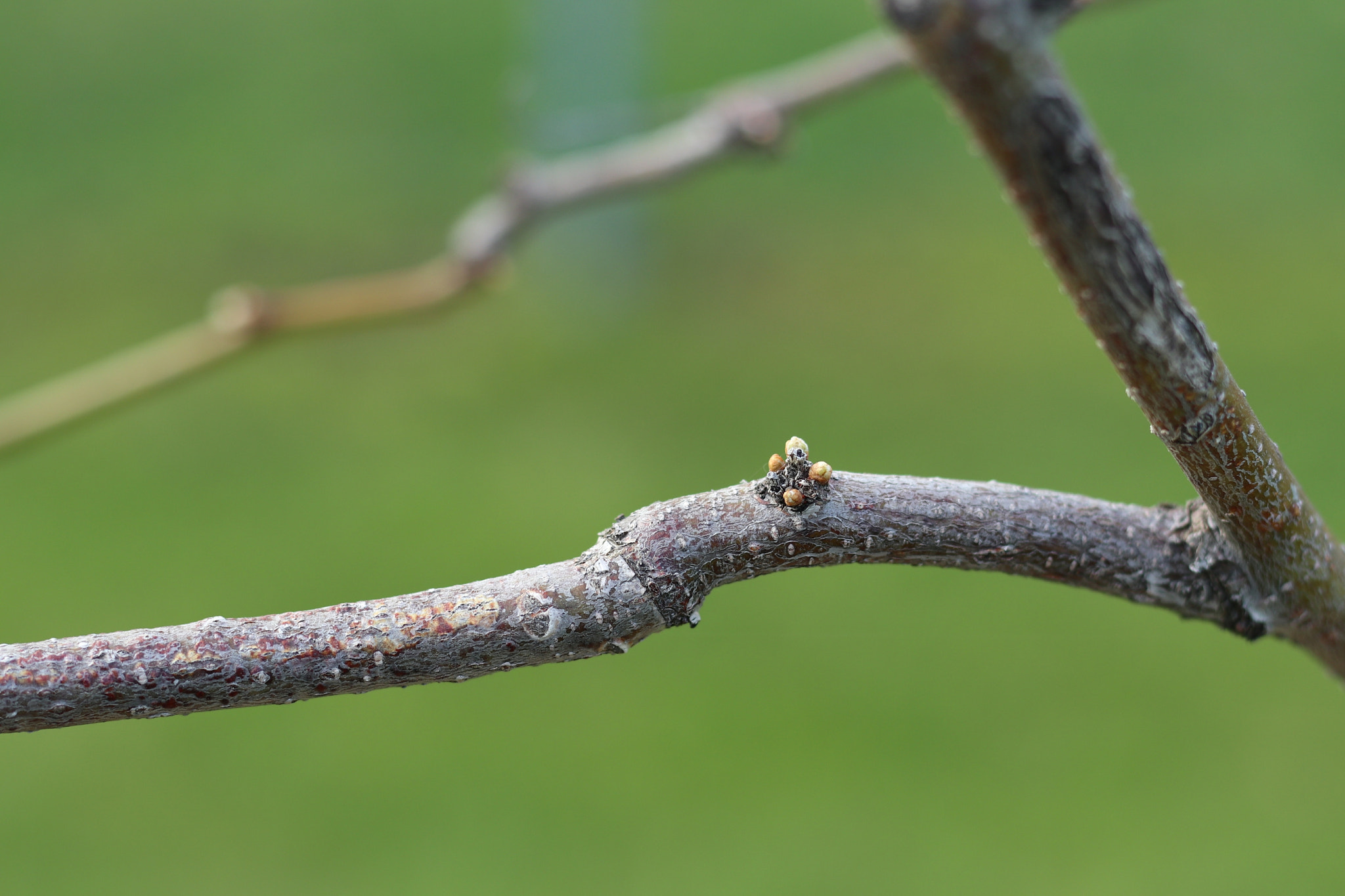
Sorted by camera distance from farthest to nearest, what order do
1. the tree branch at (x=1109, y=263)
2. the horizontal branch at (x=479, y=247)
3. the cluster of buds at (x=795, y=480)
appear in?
the horizontal branch at (x=479, y=247), the cluster of buds at (x=795, y=480), the tree branch at (x=1109, y=263)

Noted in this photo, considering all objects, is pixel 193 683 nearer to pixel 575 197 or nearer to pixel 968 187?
pixel 575 197

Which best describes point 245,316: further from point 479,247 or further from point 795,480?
point 795,480

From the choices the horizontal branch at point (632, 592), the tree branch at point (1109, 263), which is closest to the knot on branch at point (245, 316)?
the horizontal branch at point (632, 592)

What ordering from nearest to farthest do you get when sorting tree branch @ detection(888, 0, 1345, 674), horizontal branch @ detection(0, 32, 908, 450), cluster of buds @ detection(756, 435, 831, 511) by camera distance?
tree branch @ detection(888, 0, 1345, 674) < cluster of buds @ detection(756, 435, 831, 511) < horizontal branch @ detection(0, 32, 908, 450)

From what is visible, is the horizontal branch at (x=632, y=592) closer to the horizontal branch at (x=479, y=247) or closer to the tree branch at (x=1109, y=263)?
the tree branch at (x=1109, y=263)

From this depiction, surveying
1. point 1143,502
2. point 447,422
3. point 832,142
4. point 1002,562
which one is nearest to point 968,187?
point 832,142

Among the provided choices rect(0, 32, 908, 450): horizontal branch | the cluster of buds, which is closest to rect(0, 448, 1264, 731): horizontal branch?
the cluster of buds

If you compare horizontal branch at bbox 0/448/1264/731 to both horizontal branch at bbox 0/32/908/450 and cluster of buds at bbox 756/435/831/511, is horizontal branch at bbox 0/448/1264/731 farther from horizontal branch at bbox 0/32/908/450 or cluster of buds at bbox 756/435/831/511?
horizontal branch at bbox 0/32/908/450
